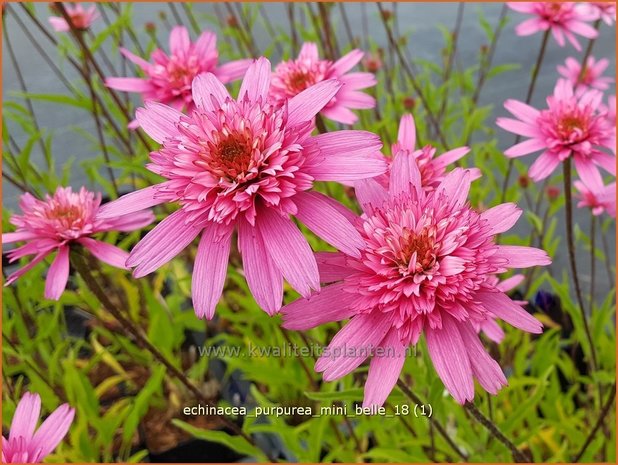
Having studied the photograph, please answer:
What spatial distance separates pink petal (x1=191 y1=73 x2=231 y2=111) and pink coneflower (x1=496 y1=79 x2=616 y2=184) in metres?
0.33

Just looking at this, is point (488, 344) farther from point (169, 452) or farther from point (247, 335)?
point (169, 452)

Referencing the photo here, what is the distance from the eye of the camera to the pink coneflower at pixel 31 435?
45 centimetres

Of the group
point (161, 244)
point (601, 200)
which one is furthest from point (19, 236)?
point (601, 200)

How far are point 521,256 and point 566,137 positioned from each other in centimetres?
29

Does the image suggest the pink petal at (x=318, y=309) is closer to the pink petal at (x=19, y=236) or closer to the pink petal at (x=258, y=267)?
the pink petal at (x=258, y=267)

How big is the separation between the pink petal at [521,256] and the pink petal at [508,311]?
0.02 meters

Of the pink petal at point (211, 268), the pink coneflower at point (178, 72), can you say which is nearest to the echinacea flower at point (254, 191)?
the pink petal at point (211, 268)

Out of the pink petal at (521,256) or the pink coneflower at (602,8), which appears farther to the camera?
the pink coneflower at (602,8)

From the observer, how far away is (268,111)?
35 centimetres

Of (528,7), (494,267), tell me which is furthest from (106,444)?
(528,7)

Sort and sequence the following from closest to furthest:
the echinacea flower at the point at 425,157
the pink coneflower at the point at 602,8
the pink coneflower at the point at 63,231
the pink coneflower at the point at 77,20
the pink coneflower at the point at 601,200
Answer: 1. the echinacea flower at the point at 425,157
2. the pink coneflower at the point at 63,231
3. the pink coneflower at the point at 601,200
4. the pink coneflower at the point at 602,8
5. the pink coneflower at the point at 77,20

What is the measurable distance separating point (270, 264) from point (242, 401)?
731 millimetres

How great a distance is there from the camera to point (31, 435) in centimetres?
47

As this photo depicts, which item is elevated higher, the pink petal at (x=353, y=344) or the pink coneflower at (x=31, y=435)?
the pink petal at (x=353, y=344)
